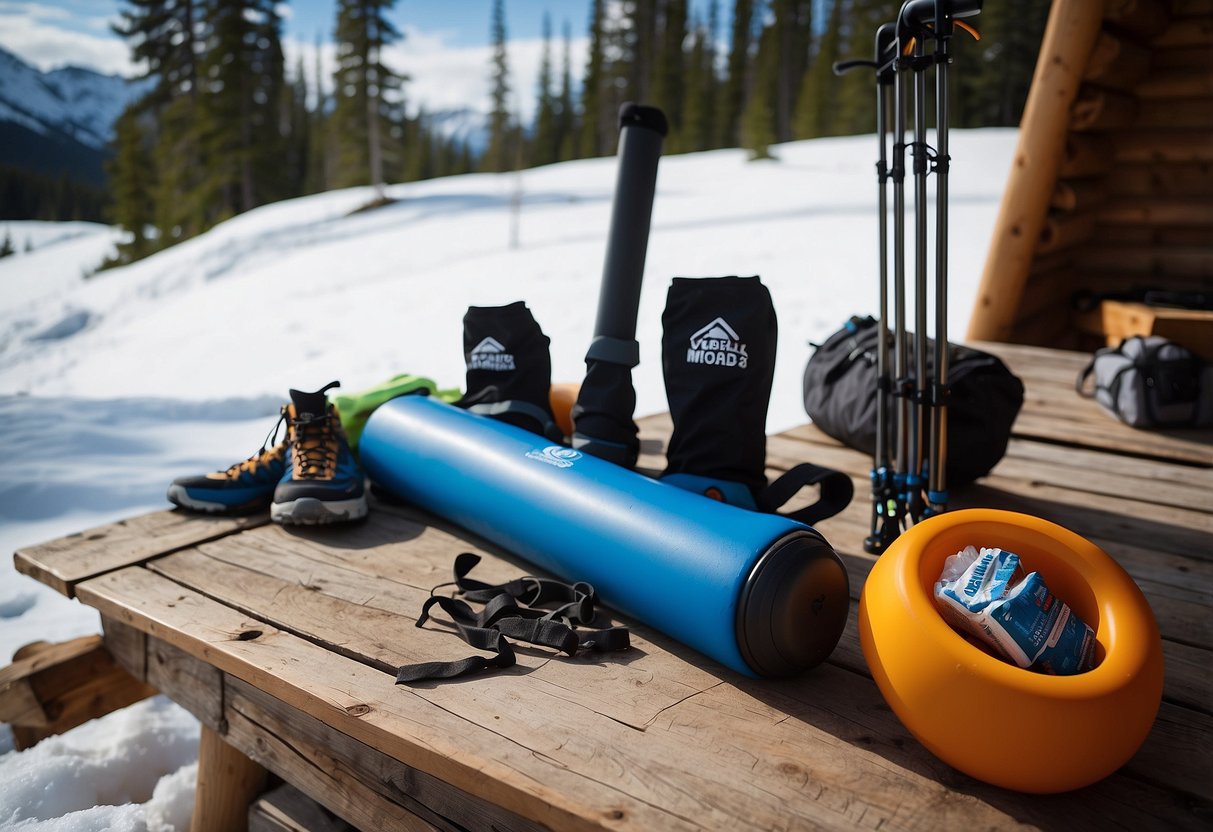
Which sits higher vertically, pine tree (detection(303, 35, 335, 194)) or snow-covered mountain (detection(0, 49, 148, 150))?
snow-covered mountain (detection(0, 49, 148, 150))

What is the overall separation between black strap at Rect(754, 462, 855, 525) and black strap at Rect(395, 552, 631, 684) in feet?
1.62

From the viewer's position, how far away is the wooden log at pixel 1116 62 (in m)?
4.21

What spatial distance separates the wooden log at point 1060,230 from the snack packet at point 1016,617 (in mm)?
3968

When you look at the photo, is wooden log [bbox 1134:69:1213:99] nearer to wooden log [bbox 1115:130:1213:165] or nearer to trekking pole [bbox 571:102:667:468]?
wooden log [bbox 1115:130:1213:165]

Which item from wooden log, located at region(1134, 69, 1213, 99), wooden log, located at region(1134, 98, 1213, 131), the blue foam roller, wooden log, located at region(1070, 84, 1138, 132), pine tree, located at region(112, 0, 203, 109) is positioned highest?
pine tree, located at region(112, 0, 203, 109)

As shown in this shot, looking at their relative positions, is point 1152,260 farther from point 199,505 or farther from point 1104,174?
point 199,505

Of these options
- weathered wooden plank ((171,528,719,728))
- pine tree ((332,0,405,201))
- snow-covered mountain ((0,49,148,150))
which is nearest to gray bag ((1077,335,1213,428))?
weathered wooden plank ((171,528,719,728))

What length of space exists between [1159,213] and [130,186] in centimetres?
3034

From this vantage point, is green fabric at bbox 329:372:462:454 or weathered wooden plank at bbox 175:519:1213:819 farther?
green fabric at bbox 329:372:462:454

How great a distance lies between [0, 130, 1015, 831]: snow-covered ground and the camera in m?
2.48

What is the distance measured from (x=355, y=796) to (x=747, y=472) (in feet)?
3.67

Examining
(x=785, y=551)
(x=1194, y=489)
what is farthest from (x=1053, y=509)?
(x=785, y=551)

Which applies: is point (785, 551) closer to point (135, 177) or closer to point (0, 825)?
point (0, 825)

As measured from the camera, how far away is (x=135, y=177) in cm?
2783
